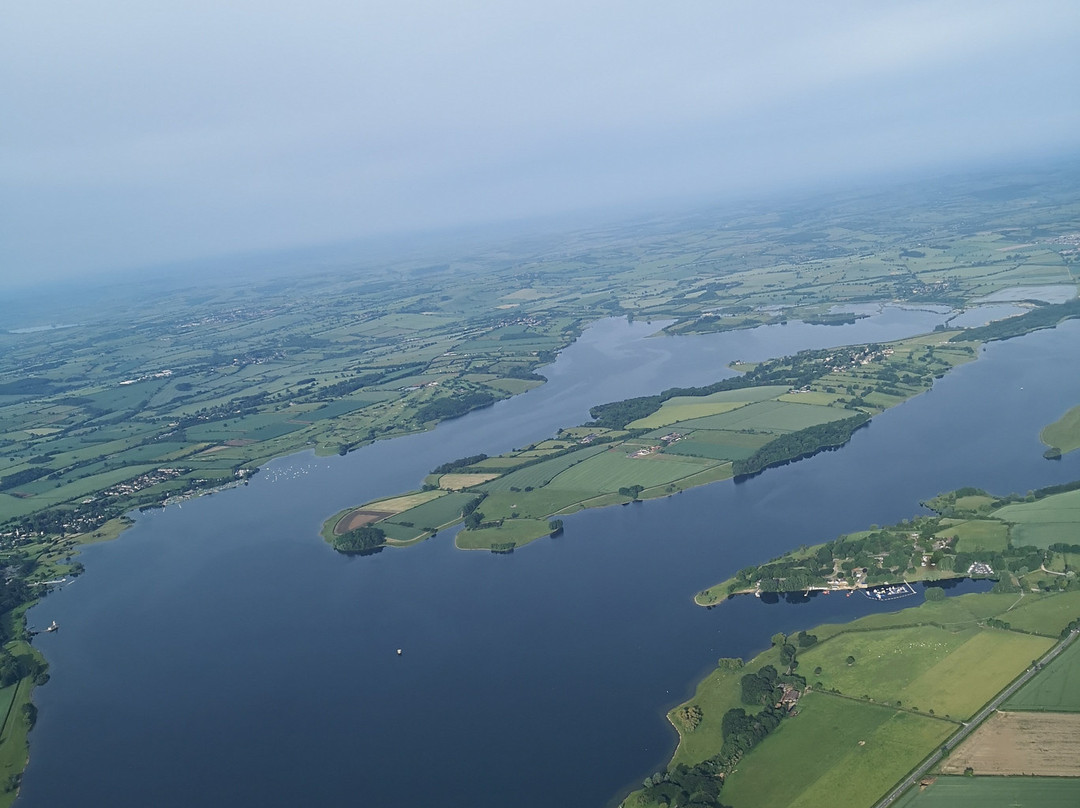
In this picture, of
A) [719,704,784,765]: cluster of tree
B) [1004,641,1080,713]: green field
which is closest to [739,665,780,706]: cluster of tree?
[719,704,784,765]: cluster of tree

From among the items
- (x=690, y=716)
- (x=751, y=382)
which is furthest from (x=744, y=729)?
(x=751, y=382)

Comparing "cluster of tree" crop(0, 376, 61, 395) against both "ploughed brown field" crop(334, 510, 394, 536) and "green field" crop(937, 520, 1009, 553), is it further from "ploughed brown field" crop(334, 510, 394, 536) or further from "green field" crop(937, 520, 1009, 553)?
"green field" crop(937, 520, 1009, 553)

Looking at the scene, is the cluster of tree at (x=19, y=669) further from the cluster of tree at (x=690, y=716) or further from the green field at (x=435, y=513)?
the cluster of tree at (x=690, y=716)

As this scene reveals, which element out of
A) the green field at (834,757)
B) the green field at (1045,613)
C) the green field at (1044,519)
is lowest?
the green field at (834,757)

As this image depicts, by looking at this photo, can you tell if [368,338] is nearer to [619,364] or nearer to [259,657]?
[619,364]

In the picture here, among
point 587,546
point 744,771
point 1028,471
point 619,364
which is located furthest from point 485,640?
point 619,364

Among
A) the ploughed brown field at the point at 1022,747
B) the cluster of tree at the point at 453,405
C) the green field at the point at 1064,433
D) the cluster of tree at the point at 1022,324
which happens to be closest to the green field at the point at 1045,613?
the ploughed brown field at the point at 1022,747

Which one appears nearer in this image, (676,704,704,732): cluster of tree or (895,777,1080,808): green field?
(895,777,1080,808): green field
